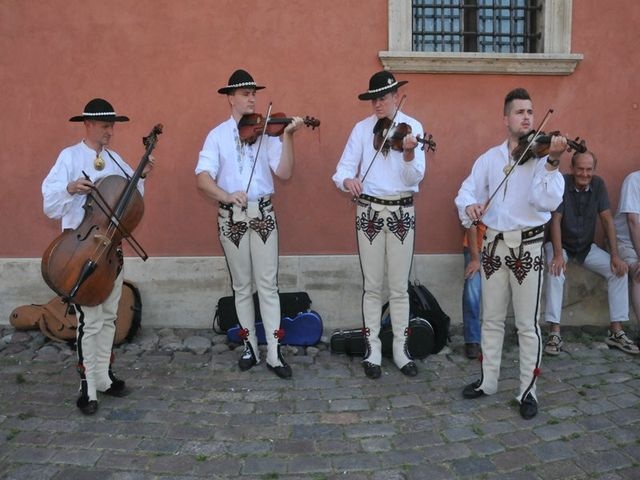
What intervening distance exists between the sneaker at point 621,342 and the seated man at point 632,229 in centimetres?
26

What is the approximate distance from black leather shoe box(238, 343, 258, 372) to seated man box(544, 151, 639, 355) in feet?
7.59

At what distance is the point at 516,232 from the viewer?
360 cm

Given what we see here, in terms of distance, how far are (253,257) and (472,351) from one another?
186 cm

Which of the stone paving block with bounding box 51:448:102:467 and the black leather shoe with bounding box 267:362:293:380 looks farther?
the black leather shoe with bounding box 267:362:293:380

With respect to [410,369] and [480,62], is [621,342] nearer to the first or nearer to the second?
[410,369]

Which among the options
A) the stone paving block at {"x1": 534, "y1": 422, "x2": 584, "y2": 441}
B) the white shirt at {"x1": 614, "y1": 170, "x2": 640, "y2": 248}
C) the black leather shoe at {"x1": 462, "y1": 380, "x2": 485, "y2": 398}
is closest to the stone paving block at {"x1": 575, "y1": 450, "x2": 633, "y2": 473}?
the stone paving block at {"x1": 534, "y1": 422, "x2": 584, "y2": 441}

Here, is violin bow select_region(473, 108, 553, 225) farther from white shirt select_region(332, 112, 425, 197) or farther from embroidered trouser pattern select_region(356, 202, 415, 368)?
embroidered trouser pattern select_region(356, 202, 415, 368)

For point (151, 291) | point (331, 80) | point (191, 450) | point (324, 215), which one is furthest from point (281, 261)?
point (191, 450)

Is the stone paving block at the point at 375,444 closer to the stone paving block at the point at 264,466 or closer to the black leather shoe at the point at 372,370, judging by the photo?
the stone paving block at the point at 264,466

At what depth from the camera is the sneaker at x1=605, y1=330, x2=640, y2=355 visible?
4.79 meters

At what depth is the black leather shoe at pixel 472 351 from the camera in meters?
4.68

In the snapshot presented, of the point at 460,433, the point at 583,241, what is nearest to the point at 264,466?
the point at 460,433

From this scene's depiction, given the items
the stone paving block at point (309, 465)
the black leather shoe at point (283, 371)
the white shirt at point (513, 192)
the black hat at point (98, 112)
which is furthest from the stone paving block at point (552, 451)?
the black hat at point (98, 112)

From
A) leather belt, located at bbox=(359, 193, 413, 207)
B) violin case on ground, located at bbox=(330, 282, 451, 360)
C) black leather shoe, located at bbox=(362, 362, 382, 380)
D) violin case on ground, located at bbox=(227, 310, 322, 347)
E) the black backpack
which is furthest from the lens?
violin case on ground, located at bbox=(227, 310, 322, 347)
